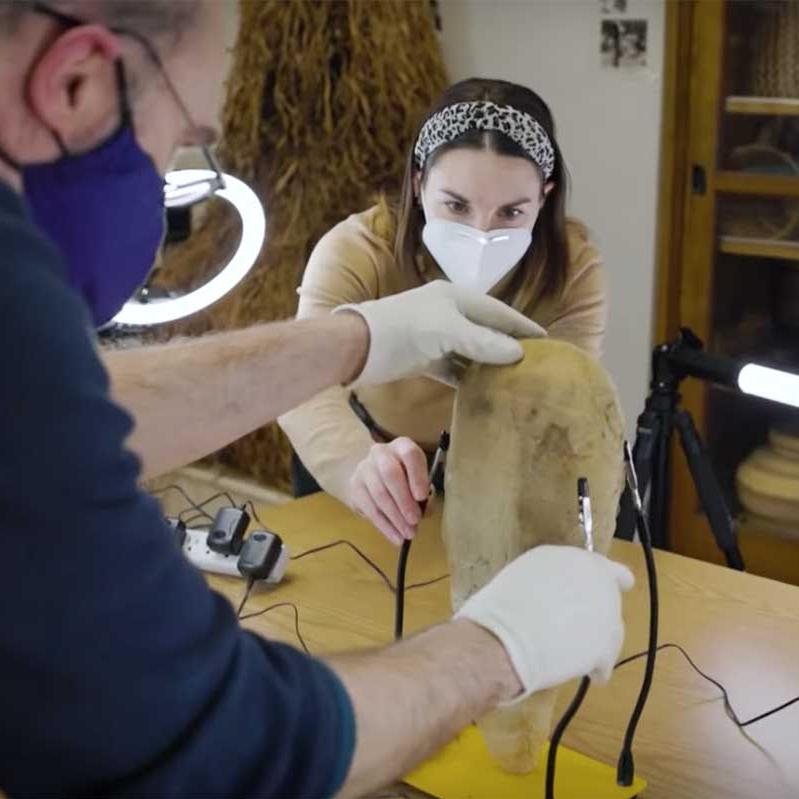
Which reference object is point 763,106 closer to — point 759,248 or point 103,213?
point 759,248

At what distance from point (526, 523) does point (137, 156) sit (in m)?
0.54

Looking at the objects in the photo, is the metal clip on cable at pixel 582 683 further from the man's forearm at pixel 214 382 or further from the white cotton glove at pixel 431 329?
the man's forearm at pixel 214 382

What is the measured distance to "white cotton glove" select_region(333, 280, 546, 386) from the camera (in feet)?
4.40

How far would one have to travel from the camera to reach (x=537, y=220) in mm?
1876

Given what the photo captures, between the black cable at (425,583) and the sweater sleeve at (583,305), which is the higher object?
the sweater sleeve at (583,305)

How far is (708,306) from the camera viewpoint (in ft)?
9.62

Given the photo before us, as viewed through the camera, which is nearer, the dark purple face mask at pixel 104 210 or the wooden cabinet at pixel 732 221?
the dark purple face mask at pixel 104 210

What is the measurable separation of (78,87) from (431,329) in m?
0.58

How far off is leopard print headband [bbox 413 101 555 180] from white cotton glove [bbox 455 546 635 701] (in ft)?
2.62

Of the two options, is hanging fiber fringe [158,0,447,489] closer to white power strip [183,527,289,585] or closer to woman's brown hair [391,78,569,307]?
woman's brown hair [391,78,569,307]

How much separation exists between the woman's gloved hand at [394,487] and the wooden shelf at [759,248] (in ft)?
4.99

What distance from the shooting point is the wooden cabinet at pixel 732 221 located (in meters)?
2.78

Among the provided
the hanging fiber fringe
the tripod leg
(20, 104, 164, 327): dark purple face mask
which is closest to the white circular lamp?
(20, 104, 164, 327): dark purple face mask

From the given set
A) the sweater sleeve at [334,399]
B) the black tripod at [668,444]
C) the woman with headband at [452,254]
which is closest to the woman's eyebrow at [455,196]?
the woman with headband at [452,254]
